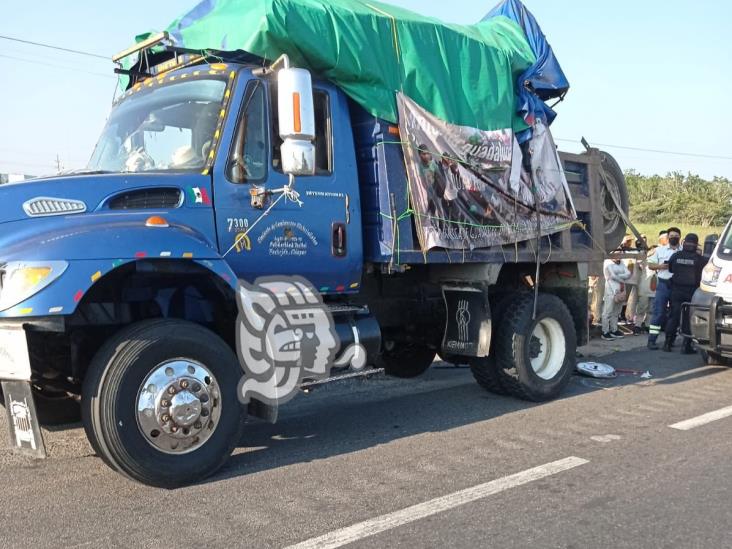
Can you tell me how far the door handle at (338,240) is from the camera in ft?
17.9

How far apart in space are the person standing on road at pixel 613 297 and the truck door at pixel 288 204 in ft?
24.4

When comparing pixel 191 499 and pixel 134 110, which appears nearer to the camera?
pixel 191 499

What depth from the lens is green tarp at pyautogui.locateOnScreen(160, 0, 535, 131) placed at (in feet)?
16.8

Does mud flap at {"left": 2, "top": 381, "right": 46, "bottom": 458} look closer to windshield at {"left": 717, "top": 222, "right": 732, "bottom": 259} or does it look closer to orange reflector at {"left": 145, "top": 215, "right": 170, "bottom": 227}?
orange reflector at {"left": 145, "top": 215, "right": 170, "bottom": 227}

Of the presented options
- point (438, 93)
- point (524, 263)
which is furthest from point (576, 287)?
point (438, 93)

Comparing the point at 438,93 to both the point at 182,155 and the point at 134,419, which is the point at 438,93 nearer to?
the point at 182,155

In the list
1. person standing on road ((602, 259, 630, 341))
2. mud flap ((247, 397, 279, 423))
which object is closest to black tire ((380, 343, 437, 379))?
mud flap ((247, 397, 279, 423))

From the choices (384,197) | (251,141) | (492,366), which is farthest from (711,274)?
(251,141)

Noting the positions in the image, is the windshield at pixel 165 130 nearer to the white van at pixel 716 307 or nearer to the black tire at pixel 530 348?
the black tire at pixel 530 348

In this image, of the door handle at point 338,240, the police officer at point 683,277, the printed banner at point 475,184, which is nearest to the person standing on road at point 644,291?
the police officer at point 683,277

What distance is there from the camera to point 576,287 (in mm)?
7570

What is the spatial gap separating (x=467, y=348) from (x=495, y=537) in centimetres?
303

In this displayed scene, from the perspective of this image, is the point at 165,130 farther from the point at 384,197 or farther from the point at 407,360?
the point at 407,360

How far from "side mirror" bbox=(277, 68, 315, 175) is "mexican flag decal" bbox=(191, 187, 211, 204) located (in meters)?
0.57
